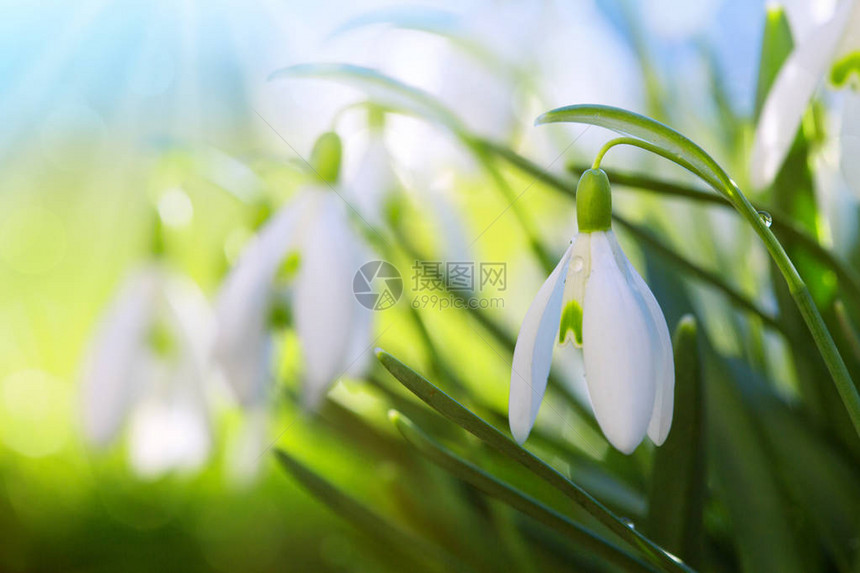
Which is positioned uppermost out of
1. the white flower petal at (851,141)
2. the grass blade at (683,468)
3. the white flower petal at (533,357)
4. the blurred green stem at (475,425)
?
the white flower petal at (851,141)

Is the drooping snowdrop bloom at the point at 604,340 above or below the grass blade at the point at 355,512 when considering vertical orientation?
above

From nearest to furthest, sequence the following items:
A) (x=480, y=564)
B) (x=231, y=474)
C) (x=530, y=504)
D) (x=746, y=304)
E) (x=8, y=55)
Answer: (x=530, y=504)
(x=746, y=304)
(x=480, y=564)
(x=231, y=474)
(x=8, y=55)

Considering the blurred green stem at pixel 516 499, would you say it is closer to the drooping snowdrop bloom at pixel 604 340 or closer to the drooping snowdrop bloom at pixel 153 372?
the drooping snowdrop bloom at pixel 604 340

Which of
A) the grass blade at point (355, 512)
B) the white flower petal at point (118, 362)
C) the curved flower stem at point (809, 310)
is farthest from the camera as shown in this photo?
the white flower petal at point (118, 362)

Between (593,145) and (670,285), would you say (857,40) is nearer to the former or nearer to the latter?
(670,285)

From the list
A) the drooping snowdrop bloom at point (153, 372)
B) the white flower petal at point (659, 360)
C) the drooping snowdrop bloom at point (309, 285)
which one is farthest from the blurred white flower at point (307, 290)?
the white flower petal at point (659, 360)

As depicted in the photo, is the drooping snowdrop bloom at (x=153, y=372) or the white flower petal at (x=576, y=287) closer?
the white flower petal at (x=576, y=287)

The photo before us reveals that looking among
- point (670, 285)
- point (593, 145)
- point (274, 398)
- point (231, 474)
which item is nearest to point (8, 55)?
point (231, 474)

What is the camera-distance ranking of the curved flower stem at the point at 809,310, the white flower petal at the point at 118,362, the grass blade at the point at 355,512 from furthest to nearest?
the white flower petal at the point at 118,362
the grass blade at the point at 355,512
the curved flower stem at the point at 809,310
